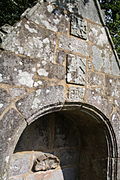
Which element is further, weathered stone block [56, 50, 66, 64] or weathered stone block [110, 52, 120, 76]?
weathered stone block [110, 52, 120, 76]

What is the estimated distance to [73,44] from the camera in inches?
87.4

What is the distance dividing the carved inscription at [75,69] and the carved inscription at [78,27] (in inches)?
11.2

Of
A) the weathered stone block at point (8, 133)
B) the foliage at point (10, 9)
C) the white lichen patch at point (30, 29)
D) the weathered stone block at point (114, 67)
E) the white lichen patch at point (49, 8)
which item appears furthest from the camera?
the foliage at point (10, 9)

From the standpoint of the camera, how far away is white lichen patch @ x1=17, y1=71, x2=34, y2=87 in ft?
5.79

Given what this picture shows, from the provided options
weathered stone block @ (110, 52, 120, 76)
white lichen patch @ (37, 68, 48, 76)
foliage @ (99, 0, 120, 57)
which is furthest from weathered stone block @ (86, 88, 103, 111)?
foliage @ (99, 0, 120, 57)

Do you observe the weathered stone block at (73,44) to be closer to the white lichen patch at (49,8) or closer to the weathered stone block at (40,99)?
the white lichen patch at (49,8)

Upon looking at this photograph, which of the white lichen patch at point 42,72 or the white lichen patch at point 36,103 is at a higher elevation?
the white lichen patch at point 42,72

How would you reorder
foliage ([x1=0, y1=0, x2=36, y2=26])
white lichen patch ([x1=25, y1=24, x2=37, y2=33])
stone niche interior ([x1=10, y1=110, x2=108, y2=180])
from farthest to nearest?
1. foliage ([x1=0, y1=0, x2=36, y2=26])
2. stone niche interior ([x1=10, y1=110, x2=108, y2=180])
3. white lichen patch ([x1=25, y1=24, x2=37, y2=33])

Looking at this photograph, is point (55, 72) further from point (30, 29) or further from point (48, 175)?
point (48, 175)

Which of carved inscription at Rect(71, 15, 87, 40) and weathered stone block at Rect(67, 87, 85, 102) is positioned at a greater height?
carved inscription at Rect(71, 15, 87, 40)

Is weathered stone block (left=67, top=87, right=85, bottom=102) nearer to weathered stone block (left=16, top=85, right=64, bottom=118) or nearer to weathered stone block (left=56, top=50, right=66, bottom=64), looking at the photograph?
weathered stone block (left=16, top=85, right=64, bottom=118)

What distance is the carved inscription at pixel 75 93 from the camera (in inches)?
82.9

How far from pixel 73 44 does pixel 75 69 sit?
29cm

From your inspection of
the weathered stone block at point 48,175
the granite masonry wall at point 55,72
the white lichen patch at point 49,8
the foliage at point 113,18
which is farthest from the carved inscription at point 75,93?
the foliage at point 113,18
